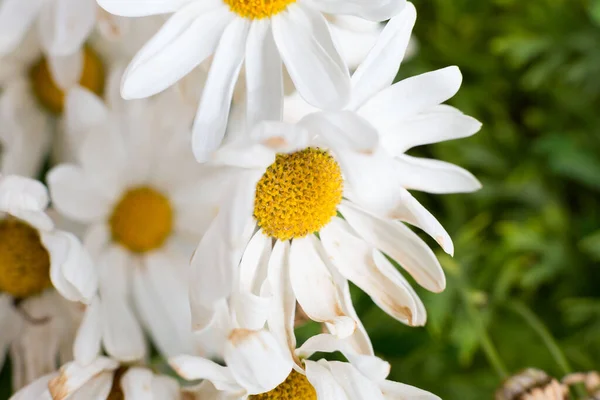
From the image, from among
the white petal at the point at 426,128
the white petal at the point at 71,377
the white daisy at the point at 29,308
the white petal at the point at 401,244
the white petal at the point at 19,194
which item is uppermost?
the white petal at the point at 426,128

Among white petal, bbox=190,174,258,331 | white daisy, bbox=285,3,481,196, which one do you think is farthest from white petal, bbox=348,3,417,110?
white petal, bbox=190,174,258,331

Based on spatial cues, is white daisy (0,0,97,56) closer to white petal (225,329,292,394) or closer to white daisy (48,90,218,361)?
white daisy (48,90,218,361)

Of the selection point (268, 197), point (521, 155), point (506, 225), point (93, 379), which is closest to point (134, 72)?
point (268, 197)

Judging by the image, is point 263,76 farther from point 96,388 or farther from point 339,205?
point 96,388

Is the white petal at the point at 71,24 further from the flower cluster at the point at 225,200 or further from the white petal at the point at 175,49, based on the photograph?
the white petal at the point at 175,49

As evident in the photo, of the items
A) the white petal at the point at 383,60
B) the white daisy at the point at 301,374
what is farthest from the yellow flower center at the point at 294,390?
the white petal at the point at 383,60
